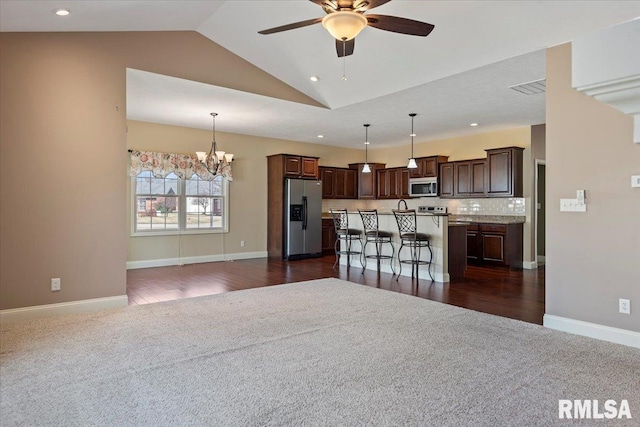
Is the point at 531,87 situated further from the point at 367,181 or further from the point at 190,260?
the point at 190,260

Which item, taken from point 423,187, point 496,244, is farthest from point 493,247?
point 423,187

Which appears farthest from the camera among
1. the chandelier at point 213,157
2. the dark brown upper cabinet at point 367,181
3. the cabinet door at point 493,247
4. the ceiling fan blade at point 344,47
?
the dark brown upper cabinet at point 367,181

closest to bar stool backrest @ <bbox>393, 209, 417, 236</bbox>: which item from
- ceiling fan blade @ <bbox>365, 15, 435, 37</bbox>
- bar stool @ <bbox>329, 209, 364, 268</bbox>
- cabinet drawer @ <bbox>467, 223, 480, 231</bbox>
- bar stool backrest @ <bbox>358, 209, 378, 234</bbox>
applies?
bar stool backrest @ <bbox>358, 209, 378, 234</bbox>

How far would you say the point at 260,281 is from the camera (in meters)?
5.82

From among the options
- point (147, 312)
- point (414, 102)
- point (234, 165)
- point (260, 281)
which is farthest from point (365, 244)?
point (147, 312)

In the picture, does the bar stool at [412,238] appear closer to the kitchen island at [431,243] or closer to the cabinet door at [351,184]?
the kitchen island at [431,243]

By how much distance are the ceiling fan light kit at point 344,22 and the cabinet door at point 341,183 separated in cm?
700

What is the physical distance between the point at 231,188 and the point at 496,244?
529cm

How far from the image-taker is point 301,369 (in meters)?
2.65

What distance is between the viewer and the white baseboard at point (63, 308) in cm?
375

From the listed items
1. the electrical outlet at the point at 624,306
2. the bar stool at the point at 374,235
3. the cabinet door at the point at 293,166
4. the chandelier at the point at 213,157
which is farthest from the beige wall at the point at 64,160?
the electrical outlet at the point at 624,306

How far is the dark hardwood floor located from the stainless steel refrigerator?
71 cm

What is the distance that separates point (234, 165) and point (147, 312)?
458 centimetres

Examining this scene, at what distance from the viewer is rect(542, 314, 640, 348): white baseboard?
10.2ft
